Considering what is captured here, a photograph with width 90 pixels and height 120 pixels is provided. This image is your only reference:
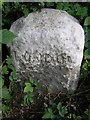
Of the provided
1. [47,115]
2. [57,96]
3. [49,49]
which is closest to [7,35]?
[49,49]

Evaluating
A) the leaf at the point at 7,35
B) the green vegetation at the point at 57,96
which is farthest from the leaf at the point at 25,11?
the leaf at the point at 7,35

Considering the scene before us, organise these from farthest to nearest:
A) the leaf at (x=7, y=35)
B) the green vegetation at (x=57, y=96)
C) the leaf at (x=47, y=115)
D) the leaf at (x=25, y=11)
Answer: the leaf at (x=25, y=11)
the green vegetation at (x=57, y=96)
the leaf at (x=47, y=115)
the leaf at (x=7, y=35)

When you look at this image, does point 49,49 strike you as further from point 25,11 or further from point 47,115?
point 47,115

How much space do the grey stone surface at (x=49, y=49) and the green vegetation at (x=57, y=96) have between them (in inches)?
5.9

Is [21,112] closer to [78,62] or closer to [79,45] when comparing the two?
[78,62]

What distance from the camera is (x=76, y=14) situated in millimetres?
2770

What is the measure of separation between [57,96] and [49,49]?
77 cm

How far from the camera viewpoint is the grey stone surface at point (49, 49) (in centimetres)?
238

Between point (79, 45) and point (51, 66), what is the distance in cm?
52

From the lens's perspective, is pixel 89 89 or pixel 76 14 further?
pixel 76 14

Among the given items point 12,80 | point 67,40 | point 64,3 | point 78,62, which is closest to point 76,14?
point 64,3

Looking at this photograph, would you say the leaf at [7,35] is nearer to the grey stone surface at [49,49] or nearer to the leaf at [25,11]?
the grey stone surface at [49,49]

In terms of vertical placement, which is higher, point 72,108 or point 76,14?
point 76,14

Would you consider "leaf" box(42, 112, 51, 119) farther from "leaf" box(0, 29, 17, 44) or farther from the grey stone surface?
"leaf" box(0, 29, 17, 44)
